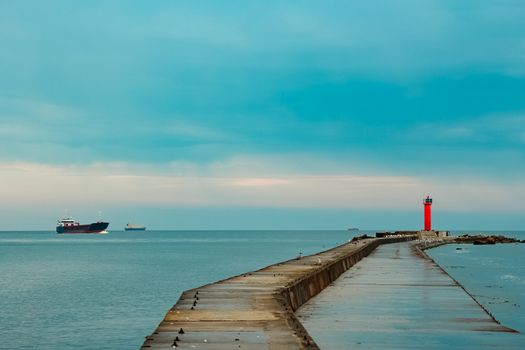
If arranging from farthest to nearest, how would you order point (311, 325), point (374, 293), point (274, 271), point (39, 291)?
point (39, 291), point (274, 271), point (374, 293), point (311, 325)

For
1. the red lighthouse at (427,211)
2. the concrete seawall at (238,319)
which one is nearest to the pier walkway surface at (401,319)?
the concrete seawall at (238,319)

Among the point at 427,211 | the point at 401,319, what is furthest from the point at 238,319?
the point at 427,211

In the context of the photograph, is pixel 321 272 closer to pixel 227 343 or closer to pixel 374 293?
pixel 374 293

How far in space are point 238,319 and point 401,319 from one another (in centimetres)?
555

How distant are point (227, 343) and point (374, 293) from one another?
44.2 ft

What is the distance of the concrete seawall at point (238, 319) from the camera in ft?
36.1

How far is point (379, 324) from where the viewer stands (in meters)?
17.0

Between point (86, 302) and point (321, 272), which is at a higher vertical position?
point (321, 272)

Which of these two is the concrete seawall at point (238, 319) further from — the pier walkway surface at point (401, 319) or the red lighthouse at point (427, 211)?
the red lighthouse at point (427, 211)

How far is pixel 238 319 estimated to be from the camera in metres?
13.5

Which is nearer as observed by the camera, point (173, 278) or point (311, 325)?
point (311, 325)

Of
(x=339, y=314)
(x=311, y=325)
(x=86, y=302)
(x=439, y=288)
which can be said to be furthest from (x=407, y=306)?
(x=86, y=302)

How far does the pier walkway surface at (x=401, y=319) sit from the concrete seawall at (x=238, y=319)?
2.95 feet

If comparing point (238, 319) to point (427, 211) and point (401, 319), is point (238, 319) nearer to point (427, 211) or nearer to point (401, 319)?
point (401, 319)
